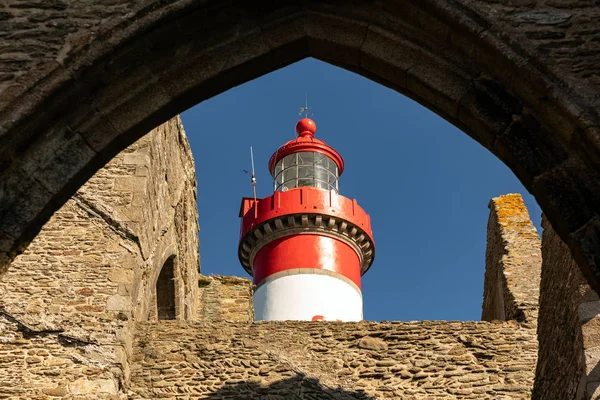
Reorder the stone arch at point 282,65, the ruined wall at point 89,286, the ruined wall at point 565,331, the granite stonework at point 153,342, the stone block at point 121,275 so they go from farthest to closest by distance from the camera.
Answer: the stone block at point 121,275, the granite stonework at point 153,342, the ruined wall at point 89,286, the ruined wall at point 565,331, the stone arch at point 282,65

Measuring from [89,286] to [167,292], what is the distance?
4.13 meters

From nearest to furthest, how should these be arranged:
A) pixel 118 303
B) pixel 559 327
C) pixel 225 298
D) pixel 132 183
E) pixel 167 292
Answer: pixel 559 327 → pixel 118 303 → pixel 132 183 → pixel 167 292 → pixel 225 298

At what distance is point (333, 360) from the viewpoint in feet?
37.0

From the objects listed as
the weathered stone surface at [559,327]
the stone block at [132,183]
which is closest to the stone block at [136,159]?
the stone block at [132,183]

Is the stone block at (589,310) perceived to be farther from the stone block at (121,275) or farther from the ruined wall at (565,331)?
the stone block at (121,275)

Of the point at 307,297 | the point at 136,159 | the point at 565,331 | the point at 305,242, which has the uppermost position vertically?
the point at 305,242

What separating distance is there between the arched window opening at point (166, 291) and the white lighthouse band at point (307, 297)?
107 inches

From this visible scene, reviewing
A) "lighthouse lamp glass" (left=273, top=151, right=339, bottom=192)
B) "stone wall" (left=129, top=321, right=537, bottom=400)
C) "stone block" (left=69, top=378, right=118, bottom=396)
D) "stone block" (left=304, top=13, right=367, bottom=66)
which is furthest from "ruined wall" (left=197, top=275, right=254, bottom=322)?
"stone block" (left=304, top=13, right=367, bottom=66)

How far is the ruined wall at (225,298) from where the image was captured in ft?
56.5

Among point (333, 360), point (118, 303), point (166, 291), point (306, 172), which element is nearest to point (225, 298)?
point (166, 291)

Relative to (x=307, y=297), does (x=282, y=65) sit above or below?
below

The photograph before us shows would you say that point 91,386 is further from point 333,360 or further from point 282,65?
point 282,65

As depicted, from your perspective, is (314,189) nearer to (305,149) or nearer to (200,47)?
(305,149)

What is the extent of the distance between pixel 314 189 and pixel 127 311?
31.2 ft
